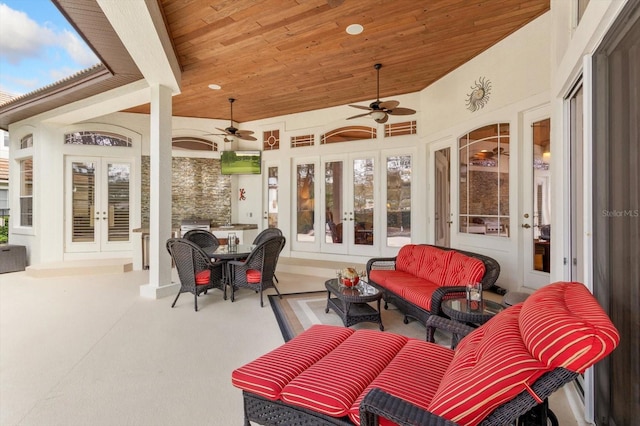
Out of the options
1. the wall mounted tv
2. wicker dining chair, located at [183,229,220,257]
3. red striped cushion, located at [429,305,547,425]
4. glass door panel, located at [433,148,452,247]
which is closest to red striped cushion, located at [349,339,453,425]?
red striped cushion, located at [429,305,547,425]

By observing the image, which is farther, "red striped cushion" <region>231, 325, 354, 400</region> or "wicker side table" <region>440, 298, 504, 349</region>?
"wicker side table" <region>440, 298, 504, 349</region>

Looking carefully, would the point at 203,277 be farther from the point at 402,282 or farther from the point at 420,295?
the point at 420,295

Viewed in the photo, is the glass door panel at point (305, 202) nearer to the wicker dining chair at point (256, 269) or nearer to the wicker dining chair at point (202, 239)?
the wicker dining chair at point (202, 239)

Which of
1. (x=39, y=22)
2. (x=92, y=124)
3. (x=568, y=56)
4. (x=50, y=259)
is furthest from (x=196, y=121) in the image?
(x=568, y=56)

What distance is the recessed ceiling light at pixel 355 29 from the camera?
3.68 metres

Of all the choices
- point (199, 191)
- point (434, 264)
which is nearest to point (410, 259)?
point (434, 264)

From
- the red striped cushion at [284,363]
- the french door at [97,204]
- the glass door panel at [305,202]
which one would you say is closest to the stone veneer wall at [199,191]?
the french door at [97,204]

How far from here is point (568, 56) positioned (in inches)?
82.0

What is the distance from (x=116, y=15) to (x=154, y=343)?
3.00 metres

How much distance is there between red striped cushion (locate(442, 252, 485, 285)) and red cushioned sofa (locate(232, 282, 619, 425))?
4.11 feet

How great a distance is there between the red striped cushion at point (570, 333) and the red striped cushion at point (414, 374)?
0.50 metres

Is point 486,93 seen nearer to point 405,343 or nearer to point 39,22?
point 405,343

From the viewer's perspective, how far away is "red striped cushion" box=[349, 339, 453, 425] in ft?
4.52

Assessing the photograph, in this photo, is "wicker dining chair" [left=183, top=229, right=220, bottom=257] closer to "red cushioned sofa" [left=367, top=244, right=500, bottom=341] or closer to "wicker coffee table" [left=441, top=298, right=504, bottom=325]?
"red cushioned sofa" [left=367, top=244, right=500, bottom=341]
